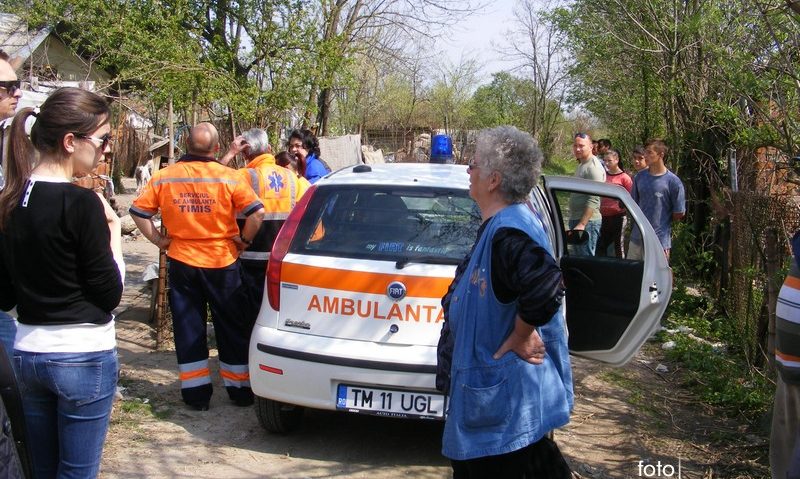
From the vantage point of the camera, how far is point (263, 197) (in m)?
5.89

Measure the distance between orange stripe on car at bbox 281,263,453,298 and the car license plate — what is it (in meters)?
0.54

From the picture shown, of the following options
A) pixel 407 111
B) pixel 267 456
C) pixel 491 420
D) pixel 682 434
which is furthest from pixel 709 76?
pixel 407 111

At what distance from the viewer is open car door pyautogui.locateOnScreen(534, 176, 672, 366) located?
4.68m

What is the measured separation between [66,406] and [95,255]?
53cm

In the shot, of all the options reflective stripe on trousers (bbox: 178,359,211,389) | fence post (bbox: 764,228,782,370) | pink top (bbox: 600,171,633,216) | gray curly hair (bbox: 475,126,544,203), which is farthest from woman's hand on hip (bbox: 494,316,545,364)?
pink top (bbox: 600,171,633,216)

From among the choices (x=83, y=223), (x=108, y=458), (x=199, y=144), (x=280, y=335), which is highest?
(x=199, y=144)

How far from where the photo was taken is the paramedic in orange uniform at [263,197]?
5.87 metres

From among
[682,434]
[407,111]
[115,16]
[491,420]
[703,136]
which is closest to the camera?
[491,420]

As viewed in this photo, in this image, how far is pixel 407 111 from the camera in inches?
1081

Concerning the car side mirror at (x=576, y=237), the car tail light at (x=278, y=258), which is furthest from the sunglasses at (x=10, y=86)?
the car side mirror at (x=576, y=237)

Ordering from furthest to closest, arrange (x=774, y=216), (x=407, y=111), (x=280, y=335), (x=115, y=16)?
(x=407, y=111), (x=115, y=16), (x=774, y=216), (x=280, y=335)

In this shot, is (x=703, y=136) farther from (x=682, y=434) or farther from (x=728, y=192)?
(x=682, y=434)

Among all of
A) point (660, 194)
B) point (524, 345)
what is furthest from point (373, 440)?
point (660, 194)

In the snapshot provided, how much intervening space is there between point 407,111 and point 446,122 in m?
1.52
